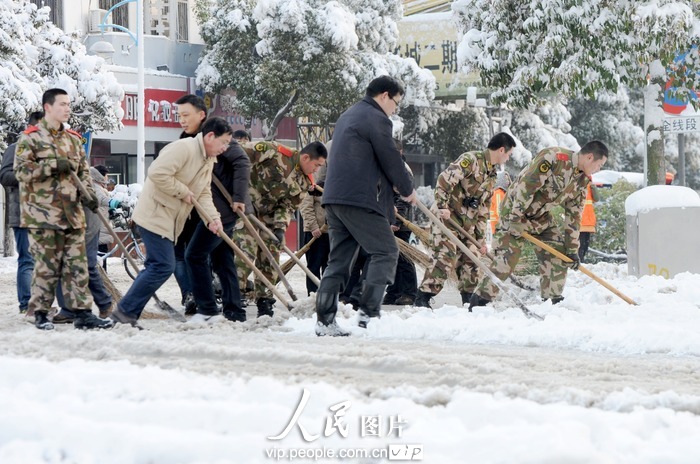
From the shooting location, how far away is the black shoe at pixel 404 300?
37.5 feet

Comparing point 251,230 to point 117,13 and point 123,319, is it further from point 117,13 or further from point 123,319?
point 117,13

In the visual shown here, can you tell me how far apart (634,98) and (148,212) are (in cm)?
3686

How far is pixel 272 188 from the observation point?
10086 mm

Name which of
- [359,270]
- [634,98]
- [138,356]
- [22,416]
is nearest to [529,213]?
[359,270]

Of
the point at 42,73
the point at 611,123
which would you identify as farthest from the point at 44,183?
the point at 611,123

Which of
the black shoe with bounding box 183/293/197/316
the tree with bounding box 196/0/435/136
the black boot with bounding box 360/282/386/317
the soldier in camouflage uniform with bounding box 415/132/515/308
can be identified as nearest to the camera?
the black boot with bounding box 360/282/386/317

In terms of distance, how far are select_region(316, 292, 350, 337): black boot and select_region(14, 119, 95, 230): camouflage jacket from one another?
172 centimetres

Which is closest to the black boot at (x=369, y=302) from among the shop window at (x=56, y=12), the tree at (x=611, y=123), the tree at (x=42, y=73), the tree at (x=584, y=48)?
the tree at (x=584, y=48)

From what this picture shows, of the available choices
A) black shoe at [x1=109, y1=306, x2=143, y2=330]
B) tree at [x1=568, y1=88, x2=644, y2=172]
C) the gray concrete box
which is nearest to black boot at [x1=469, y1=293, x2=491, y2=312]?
black shoe at [x1=109, y1=306, x2=143, y2=330]

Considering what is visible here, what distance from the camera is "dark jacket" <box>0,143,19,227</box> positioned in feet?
30.1

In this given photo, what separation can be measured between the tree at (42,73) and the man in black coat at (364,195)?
38.5 ft

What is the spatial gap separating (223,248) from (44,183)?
1.53 meters

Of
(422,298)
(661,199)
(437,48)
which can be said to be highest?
(437,48)

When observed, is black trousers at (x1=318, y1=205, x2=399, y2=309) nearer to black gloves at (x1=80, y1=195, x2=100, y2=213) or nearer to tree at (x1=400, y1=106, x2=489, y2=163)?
black gloves at (x1=80, y1=195, x2=100, y2=213)
